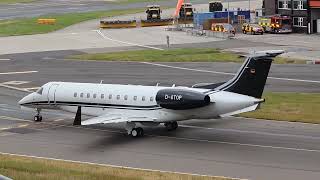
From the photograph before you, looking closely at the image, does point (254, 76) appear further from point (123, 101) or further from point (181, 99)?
point (123, 101)

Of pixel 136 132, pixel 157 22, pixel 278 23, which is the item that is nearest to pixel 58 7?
pixel 157 22

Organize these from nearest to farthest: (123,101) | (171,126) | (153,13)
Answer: (123,101) → (171,126) → (153,13)

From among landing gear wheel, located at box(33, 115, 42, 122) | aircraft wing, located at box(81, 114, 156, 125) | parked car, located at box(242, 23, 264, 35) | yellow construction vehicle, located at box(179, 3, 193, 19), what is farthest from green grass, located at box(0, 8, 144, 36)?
aircraft wing, located at box(81, 114, 156, 125)

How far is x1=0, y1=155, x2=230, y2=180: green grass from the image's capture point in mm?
24125

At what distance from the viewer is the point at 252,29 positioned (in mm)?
101375

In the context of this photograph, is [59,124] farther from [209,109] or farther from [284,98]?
[284,98]

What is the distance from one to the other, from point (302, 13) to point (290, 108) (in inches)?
2324

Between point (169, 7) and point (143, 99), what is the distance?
117 meters

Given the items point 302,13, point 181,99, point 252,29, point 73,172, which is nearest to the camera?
point 73,172

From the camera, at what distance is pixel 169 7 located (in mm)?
152500

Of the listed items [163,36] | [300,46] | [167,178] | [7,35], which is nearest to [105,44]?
[163,36]

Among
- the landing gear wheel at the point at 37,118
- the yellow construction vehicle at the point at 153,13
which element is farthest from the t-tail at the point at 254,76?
the yellow construction vehicle at the point at 153,13

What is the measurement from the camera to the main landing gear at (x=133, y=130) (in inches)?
1465

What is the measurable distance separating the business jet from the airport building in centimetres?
6407
